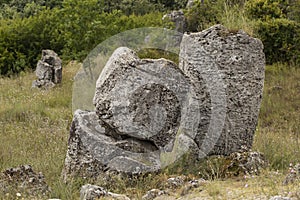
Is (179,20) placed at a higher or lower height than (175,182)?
lower

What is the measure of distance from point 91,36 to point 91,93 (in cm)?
655

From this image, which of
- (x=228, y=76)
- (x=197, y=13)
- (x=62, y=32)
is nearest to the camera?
(x=228, y=76)

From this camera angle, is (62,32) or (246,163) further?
(62,32)

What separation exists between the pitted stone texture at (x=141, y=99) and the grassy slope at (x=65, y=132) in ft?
1.97

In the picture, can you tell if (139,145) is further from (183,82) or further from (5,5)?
(5,5)

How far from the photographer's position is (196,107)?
7141mm

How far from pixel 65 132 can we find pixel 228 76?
3345 mm

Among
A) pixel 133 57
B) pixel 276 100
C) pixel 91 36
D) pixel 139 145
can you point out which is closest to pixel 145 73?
pixel 133 57

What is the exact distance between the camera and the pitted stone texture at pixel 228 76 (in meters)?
7.03

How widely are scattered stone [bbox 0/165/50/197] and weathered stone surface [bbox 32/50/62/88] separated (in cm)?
913

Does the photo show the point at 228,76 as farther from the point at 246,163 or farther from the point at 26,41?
the point at 26,41

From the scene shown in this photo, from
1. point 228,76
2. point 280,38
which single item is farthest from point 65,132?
point 280,38

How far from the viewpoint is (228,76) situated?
703cm

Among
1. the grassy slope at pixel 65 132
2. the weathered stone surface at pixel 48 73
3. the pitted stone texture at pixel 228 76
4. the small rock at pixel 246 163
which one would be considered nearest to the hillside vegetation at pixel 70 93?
the grassy slope at pixel 65 132
